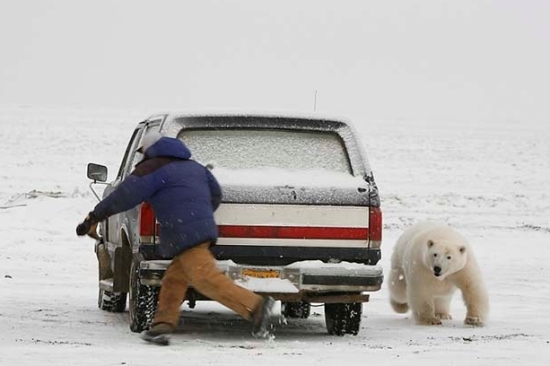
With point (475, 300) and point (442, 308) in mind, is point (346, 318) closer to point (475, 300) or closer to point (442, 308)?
point (475, 300)

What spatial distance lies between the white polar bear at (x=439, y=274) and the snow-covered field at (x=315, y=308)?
21 cm

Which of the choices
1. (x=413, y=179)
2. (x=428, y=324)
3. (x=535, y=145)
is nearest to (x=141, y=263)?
(x=428, y=324)

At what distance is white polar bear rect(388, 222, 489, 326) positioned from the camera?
9.95 metres

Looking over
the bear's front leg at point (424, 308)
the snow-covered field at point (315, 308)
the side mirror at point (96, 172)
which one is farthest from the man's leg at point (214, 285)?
the bear's front leg at point (424, 308)

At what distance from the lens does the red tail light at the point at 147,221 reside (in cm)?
820

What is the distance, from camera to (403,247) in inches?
429

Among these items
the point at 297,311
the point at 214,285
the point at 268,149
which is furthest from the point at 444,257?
the point at 214,285

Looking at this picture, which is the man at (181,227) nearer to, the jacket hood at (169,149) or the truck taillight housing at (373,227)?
the jacket hood at (169,149)

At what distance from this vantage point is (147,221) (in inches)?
324

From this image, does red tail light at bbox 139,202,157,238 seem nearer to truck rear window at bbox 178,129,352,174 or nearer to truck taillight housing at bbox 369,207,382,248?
truck rear window at bbox 178,129,352,174

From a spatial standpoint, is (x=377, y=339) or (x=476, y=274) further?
(x=476, y=274)

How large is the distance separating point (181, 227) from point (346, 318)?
1.75 m

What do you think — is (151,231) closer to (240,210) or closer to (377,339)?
A: (240,210)

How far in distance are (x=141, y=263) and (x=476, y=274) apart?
337cm
